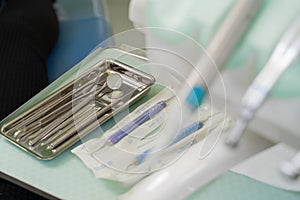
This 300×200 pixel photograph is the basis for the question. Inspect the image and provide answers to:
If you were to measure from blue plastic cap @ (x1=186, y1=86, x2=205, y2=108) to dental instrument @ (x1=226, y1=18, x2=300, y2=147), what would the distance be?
0.05m

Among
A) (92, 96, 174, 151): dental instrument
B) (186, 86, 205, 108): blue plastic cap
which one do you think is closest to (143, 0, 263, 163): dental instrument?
(186, 86, 205, 108): blue plastic cap

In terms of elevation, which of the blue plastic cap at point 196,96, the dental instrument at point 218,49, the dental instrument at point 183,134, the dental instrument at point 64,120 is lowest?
the dental instrument at point 64,120

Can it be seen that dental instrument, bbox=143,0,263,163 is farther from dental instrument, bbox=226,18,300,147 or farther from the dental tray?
the dental tray

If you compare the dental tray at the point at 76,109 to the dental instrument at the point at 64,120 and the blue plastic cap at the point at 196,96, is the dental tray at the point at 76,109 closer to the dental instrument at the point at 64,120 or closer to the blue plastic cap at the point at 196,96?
the dental instrument at the point at 64,120

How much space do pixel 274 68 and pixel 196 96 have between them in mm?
82

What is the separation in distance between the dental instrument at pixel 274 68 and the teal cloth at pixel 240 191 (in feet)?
0.63

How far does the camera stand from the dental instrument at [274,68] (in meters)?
0.36

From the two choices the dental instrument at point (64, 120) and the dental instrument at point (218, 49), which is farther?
the dental instrument at point (64, 120)

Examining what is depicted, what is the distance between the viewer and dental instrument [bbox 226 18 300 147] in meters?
0.36

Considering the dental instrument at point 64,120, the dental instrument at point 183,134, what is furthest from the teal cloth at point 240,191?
the dental instrument at point 64,120

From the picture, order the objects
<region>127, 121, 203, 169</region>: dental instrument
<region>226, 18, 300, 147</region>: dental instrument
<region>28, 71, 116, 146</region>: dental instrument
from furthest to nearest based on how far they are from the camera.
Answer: <region>28, 71, 116, 146</region>: dental instrument
<region>127, 121, 203, 169</region>: dental instrument
<region>226, 18, 300, 147</region>: dental instrument

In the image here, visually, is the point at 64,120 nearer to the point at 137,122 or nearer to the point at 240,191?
the point at 137,122

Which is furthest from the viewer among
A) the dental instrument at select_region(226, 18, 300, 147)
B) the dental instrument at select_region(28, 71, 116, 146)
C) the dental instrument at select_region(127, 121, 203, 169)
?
the dental instrument at select_region(28, 71, 116, 146)

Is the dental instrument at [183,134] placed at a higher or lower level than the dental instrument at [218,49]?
lower
